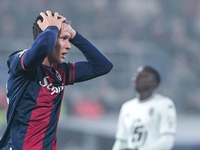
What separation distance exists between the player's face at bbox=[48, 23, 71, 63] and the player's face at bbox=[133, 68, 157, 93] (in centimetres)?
253

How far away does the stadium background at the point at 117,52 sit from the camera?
920 centimetres

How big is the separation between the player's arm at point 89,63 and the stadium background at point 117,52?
16.0 ft

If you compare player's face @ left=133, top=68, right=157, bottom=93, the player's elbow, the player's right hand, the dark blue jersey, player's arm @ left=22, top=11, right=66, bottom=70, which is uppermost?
player's face @ left=133, top=68, right=157, bottom=93

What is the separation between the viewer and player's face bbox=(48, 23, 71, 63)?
333 centimetres

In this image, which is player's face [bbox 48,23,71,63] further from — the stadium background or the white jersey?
the stadium background

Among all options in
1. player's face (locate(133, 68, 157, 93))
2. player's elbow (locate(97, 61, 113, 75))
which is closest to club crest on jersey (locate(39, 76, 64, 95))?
player's elbow (locate(97, 61, 113, 75))

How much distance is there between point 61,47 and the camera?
3.33 metres

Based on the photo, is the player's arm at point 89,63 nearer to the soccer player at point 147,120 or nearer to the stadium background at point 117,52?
the soccer player at point 147,120

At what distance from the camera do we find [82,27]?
1221 centimetres

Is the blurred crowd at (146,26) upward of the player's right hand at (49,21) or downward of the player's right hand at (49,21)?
upward

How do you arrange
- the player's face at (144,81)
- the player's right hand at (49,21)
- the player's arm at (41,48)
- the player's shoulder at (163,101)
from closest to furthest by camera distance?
the player's arm at (41,48)
the player's right hand at (49,21)
the player's shoulder at (163,101)
the player's face at (144,81)

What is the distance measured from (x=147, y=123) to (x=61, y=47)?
2.37 metres

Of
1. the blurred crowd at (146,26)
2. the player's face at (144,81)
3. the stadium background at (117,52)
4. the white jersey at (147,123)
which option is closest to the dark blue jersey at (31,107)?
the white jersey at (147,123)

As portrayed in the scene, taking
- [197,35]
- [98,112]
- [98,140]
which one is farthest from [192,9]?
[98,140]
